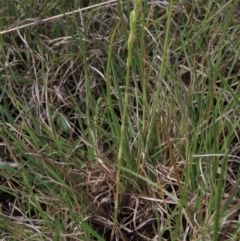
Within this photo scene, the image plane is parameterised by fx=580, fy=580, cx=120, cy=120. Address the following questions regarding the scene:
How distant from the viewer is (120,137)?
915 mm

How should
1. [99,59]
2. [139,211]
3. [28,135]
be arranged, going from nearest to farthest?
[139,211], [28,135], [99,59]

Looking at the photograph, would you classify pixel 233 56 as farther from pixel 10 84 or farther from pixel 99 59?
pixel 10 84

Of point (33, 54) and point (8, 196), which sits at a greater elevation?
point (33, 54)

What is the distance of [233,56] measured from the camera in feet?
3.87

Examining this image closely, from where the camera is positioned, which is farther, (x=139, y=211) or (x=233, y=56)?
(x=233, y=56)

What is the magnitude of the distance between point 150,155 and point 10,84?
0.32 metres

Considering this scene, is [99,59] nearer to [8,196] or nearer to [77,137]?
[77,137]

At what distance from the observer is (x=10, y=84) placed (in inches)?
44.9

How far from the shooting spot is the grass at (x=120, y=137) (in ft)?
3.09

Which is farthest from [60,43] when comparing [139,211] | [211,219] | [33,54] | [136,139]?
[211,219]

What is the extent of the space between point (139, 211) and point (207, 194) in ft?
0.45

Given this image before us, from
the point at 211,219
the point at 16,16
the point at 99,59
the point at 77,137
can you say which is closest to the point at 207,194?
the point at 211,219

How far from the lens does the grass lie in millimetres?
940

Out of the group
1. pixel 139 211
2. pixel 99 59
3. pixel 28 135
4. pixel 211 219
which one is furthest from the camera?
pixel 99 59
